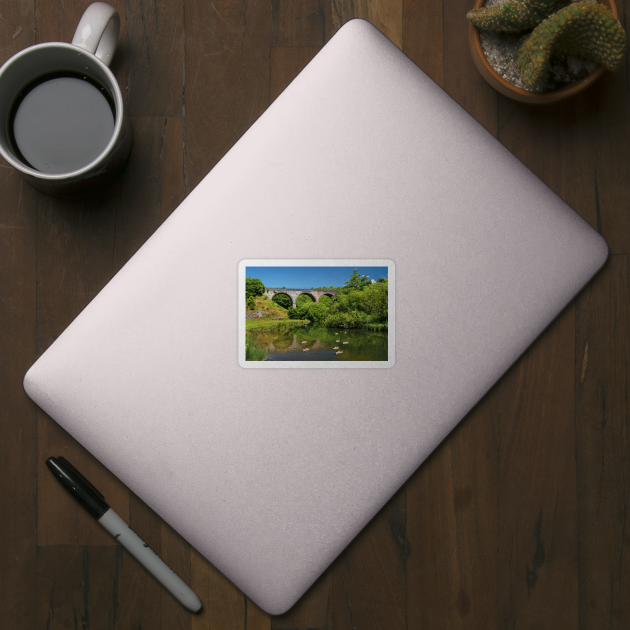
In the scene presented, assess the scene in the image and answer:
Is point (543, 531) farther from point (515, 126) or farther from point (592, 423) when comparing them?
point (515, 126)

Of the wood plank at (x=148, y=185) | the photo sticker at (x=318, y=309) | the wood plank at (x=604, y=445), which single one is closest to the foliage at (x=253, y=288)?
the photo sticker at (x=318, y=309)

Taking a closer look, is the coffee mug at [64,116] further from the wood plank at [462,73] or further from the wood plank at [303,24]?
the wood plank at [462,73]

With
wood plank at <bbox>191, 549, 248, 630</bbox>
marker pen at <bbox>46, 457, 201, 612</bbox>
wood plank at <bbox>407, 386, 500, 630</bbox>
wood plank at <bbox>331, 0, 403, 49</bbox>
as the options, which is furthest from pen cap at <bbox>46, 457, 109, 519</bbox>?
wood plank at <bbox>331, 0, 403, 49</bbox>

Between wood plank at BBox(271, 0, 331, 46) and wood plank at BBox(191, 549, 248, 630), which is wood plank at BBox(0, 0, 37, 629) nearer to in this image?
wood plank at BBox(191, 549, 248, 630)

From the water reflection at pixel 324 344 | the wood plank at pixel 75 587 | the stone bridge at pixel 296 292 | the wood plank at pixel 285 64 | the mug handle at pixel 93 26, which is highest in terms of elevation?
the mug handle at pixel 93 26

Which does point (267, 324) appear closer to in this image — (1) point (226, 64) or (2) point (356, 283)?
(2) point (356, 283)
